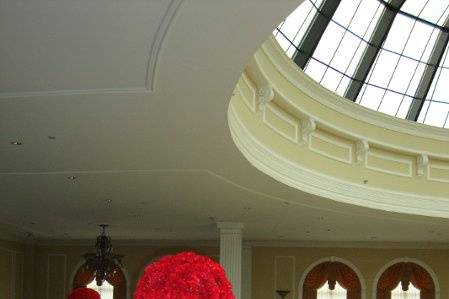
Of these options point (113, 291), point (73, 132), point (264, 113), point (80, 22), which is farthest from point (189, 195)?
point (113, 291)

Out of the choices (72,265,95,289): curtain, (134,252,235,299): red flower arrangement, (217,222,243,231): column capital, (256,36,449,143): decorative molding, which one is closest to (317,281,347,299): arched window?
(217,222,243,231): column capital

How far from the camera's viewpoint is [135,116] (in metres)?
9.14

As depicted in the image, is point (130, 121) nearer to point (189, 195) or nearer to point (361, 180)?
point (189, 195)

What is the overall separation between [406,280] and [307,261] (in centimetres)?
287

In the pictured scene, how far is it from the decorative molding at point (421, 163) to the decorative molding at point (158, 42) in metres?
9.74

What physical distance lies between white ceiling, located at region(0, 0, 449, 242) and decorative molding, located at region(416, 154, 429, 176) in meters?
1.06

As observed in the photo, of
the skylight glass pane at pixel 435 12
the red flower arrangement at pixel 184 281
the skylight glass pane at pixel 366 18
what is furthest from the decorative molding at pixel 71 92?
the skylight glass pane at pixel 435 12

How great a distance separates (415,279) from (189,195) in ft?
36.5

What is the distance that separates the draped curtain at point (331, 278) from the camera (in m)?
23.6

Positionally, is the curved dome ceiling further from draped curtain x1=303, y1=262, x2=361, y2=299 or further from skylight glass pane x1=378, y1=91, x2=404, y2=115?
draped curtain x1=303, y1=262, x2=361, y2=299

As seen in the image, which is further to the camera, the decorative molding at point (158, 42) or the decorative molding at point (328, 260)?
the decorative molding at point (328, 260)

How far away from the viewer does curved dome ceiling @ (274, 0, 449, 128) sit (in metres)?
15.3

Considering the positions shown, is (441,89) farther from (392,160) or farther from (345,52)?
(345,52)

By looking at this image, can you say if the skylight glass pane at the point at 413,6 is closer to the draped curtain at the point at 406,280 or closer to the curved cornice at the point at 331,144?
the curved cornice at the point at 331,144
